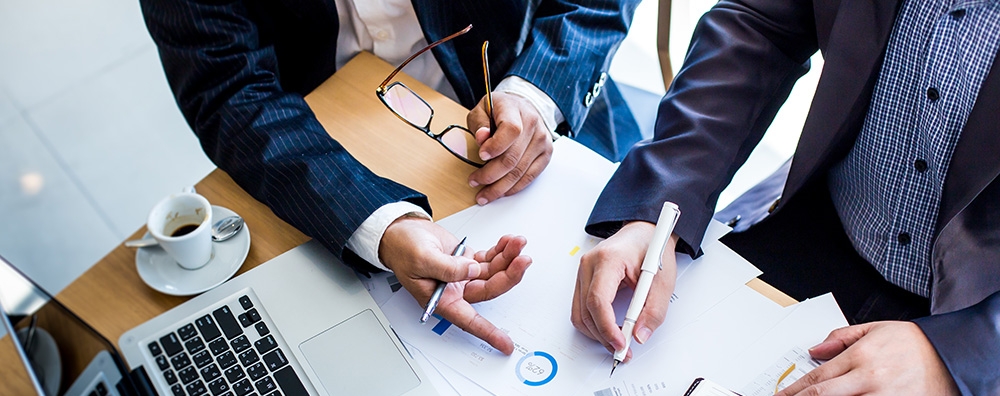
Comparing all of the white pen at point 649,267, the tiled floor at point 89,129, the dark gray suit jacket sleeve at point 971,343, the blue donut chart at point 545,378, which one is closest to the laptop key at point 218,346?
the blue donut chart at point 545,378

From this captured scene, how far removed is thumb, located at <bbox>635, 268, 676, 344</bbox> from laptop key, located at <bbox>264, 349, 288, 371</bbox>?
0.43 meters

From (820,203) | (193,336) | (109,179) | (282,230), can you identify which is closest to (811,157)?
(820,203)

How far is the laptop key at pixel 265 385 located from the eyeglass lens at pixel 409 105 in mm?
421

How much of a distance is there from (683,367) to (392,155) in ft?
1.71

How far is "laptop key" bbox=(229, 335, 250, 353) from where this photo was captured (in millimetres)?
856

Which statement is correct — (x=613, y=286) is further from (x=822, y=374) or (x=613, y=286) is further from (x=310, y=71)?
(x=310, y=71)

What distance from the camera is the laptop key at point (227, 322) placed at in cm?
87

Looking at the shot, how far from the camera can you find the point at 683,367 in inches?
33.0

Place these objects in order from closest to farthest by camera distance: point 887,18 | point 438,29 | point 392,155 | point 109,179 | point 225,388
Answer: point 225,388, point 887,18, point 392,155, point 438,29, point 109,179

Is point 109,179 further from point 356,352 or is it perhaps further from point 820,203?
point 820,203

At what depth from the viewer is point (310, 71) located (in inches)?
50.0

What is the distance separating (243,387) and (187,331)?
11 centimetres

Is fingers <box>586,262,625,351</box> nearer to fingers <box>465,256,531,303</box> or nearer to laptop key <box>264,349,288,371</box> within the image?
fingers <box>465,256,531,303</box>

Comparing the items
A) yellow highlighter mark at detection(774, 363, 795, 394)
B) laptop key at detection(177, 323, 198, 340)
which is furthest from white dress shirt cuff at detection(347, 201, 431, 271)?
yellow highlighter mark at detection(774, 363, 795, 394)
